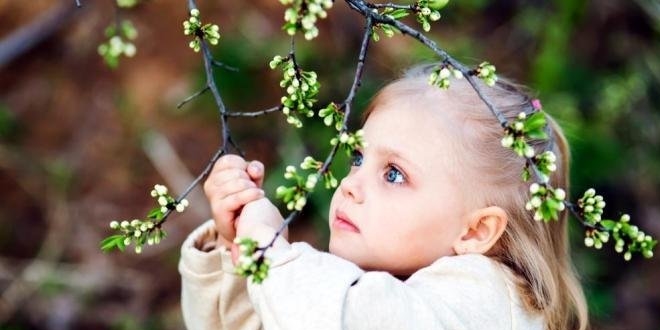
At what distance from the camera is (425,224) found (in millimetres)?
1947

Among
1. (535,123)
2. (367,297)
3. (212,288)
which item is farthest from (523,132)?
(212,288)

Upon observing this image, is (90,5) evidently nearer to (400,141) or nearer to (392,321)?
(400,141)

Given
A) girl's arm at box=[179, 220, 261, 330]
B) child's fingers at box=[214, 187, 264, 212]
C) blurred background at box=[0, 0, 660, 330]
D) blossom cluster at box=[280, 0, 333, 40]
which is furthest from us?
blurred background at box=[0, 0, 660, 330]

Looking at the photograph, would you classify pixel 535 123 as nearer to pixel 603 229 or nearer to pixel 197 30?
pixel 603 229

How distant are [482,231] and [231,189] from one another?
0.52m

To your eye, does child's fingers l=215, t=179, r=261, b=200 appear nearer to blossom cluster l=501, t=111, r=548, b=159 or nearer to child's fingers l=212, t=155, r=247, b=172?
child's fingers l=212, t=155, r=247, b=172

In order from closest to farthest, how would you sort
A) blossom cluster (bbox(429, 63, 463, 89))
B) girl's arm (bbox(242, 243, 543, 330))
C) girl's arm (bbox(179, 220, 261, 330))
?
blossom cluster (bbox(429, 63, 463, 89)) → girl's arm (bbox(242, 243, 543, 330)) → girl's arm (bbox(179, 220, 261, 330))

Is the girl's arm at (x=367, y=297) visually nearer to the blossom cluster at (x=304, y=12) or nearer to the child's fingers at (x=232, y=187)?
the child's fingers at (x=232, y=187)

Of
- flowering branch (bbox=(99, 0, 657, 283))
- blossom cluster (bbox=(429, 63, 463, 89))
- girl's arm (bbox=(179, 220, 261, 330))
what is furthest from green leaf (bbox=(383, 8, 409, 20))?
girl's arm (bbox=(179, 220, 261, 330))

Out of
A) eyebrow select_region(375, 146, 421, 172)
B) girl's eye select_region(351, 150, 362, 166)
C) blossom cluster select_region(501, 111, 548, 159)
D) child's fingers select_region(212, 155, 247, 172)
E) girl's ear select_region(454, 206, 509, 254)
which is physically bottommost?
girl's ear select_region(454, 206, 509, 254)

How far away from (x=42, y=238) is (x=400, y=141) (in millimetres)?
2373

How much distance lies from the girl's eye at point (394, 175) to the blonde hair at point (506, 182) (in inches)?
5.0

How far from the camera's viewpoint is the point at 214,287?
2.04 metres

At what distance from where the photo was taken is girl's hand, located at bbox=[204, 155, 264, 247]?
190cm
